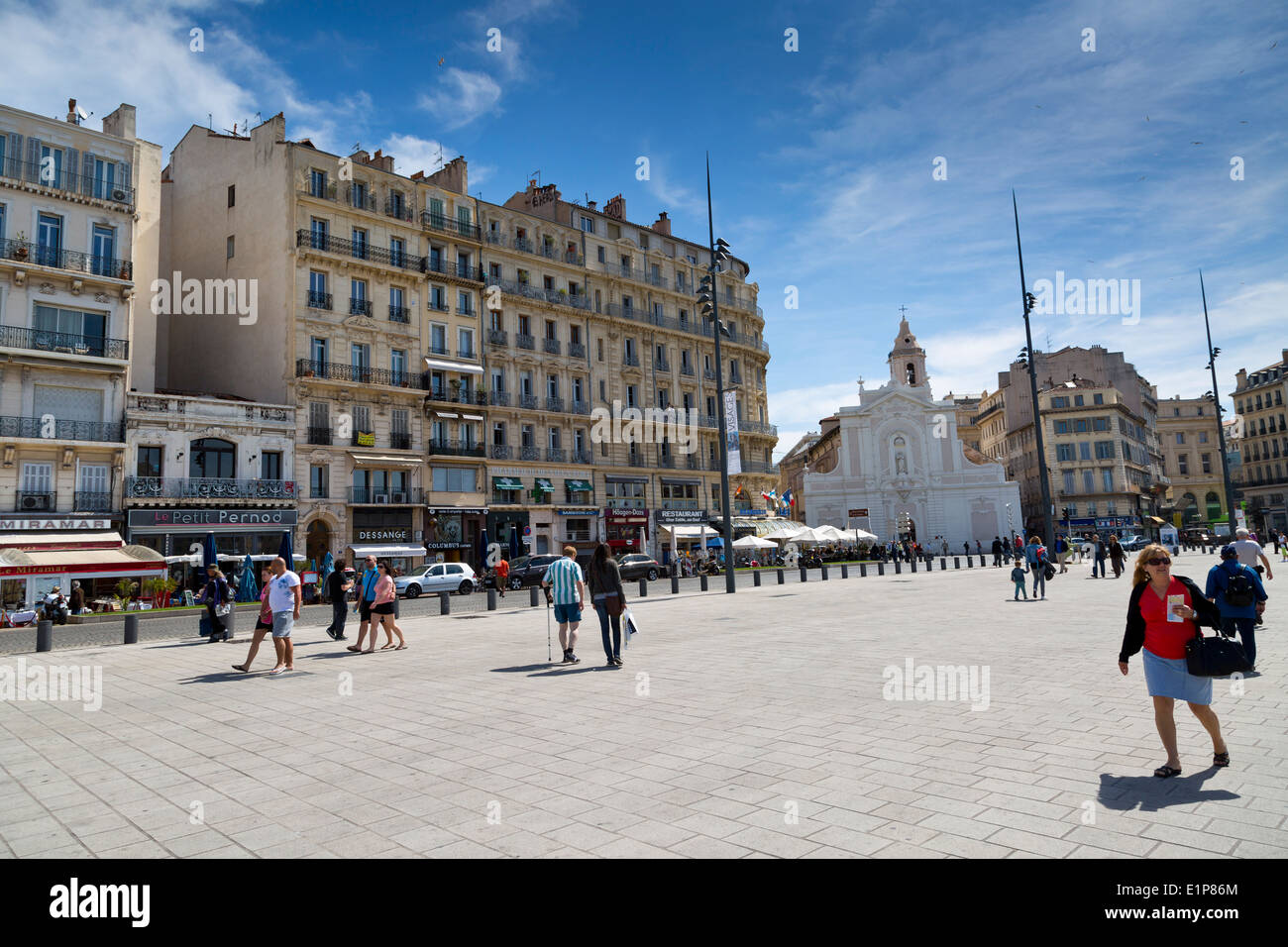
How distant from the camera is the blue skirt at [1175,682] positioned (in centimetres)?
505

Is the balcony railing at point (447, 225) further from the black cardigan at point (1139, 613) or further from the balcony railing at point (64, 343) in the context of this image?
the black cardigan at point (1139, 613)

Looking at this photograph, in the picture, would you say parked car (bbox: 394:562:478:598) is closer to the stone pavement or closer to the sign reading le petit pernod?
→ the sign reading le petit pernod

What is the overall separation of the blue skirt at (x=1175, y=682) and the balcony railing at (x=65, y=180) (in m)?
37.3

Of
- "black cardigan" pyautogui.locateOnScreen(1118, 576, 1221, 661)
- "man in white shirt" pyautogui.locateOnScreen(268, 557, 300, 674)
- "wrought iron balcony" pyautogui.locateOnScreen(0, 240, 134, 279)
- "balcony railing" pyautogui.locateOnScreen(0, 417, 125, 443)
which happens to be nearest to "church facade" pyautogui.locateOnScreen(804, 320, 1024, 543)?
"balcony railing" pyautogui.locateOnScreen(0, 417, 125, 443)

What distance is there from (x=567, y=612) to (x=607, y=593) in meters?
0.64

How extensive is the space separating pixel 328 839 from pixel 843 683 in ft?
19.2

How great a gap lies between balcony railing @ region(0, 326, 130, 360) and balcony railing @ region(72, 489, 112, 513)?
521 cm

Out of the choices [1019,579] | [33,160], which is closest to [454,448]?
[33,160]

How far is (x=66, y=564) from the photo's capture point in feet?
79.3

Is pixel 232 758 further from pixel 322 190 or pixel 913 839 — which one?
pixel 322 190

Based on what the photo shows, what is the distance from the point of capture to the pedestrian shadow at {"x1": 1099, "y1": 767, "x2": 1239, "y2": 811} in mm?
4492

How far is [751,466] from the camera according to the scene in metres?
54.4

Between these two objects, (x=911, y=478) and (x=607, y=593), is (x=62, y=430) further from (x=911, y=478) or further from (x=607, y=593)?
(x=911, y=478)
